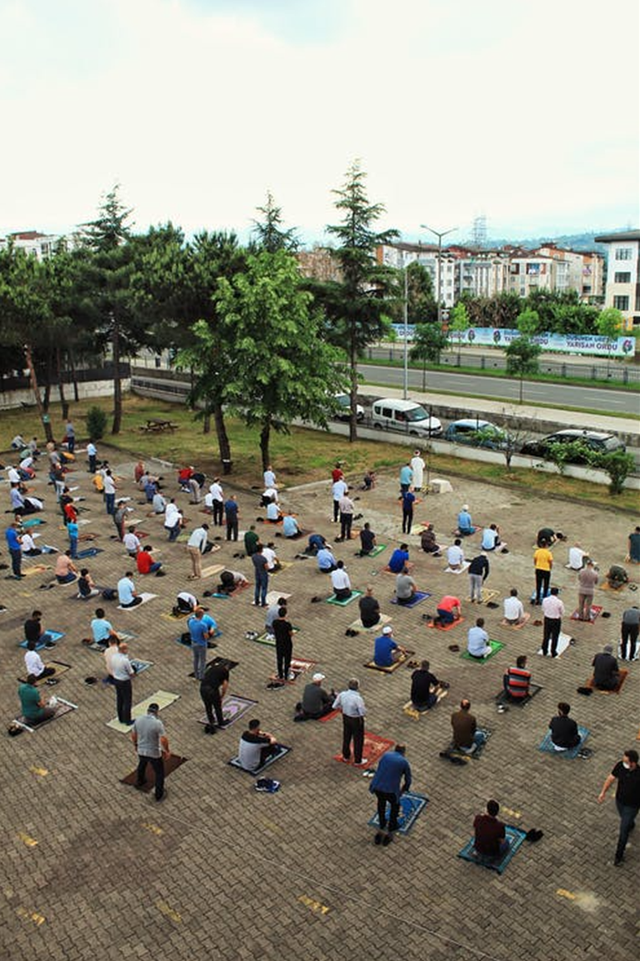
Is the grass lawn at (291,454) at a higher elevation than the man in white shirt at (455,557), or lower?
higher

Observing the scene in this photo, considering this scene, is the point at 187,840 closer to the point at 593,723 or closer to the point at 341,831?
the point at 341,831

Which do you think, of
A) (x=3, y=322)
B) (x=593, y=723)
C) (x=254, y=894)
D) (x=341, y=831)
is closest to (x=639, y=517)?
(x=593, y=723)

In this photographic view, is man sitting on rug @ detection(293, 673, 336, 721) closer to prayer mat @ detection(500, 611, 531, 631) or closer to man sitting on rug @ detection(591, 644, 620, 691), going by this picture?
man sitting on rug @ detection(591, 644, 620, 691)

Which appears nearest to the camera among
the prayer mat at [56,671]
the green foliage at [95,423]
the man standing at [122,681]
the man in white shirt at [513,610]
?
the man standing at [122,681]

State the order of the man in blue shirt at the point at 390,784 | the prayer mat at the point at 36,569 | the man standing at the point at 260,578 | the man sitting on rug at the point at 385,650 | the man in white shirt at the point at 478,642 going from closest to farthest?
the man in blue shirt at the point at 390,784 → the man sitting on rug at the point at 385,650 → the man in white shirt at the point at 478,642 → the man standing at the point at 260,578 → the prayer mat at the point at 36,569

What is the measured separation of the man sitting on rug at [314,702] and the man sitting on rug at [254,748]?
1360mm

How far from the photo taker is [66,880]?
10.7 meters

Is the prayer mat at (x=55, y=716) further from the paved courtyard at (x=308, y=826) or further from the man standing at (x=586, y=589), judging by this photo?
the man standing at (x=586, y=589)

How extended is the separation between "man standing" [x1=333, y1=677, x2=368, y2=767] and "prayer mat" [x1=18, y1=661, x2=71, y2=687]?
655 centimetres

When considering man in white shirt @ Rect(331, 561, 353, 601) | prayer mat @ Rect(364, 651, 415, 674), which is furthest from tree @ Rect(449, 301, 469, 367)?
prayer mat @ Rect(364, 651, 415, 674)

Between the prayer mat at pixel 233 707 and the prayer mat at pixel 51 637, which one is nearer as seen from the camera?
the prayer mat at pixel 233 707

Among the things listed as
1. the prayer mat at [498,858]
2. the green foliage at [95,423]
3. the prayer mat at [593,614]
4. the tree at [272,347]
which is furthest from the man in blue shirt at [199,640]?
the green foliage at [95,423]

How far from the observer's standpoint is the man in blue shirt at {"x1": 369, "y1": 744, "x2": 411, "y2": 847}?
1102 cm

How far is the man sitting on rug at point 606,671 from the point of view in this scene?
1509 centimetres
